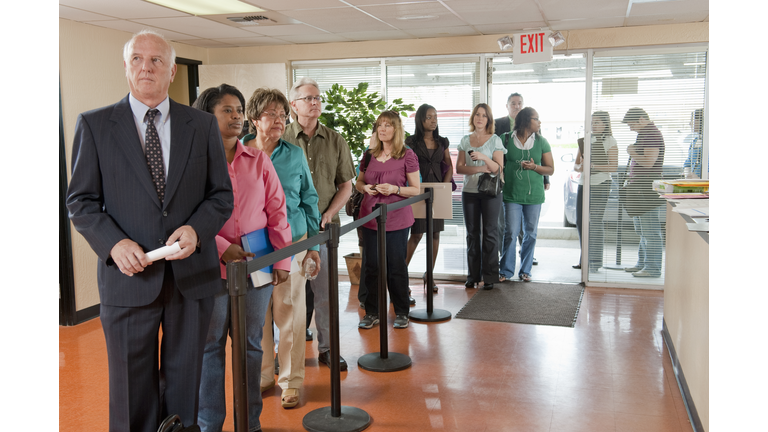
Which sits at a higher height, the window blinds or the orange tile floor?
the window blinds

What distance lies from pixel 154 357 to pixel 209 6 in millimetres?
3464

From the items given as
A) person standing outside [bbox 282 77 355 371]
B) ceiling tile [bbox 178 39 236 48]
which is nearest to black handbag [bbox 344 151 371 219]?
person standing outside [bbox 282 77 355 371]

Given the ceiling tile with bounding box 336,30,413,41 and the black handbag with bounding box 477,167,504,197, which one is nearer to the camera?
the black handbag with bounding box 477,167,504,197

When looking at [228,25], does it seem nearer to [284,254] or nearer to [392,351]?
[392,351]

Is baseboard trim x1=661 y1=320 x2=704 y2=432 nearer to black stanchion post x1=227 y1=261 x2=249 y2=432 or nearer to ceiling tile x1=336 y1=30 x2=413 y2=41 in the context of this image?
black stanchion post x1=227 y1=261 x2=249 y2=432

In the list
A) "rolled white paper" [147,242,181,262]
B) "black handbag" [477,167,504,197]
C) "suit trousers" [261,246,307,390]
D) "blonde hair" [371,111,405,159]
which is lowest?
"suit trousers" [261,246,307,390]

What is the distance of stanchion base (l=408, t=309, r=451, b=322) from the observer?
4645 mm

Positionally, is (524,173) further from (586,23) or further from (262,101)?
(262,101)

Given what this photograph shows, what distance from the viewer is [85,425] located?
2.97 meters

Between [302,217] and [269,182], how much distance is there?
0.54 metres

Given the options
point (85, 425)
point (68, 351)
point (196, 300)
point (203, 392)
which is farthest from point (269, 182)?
point (68, 351)

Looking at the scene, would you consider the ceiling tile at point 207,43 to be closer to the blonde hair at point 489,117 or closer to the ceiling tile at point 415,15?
the ceiling tile at point 415,15

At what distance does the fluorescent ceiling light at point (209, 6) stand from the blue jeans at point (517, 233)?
2.94 m

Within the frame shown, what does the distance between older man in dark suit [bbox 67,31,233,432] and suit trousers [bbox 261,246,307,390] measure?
989 millimetres
